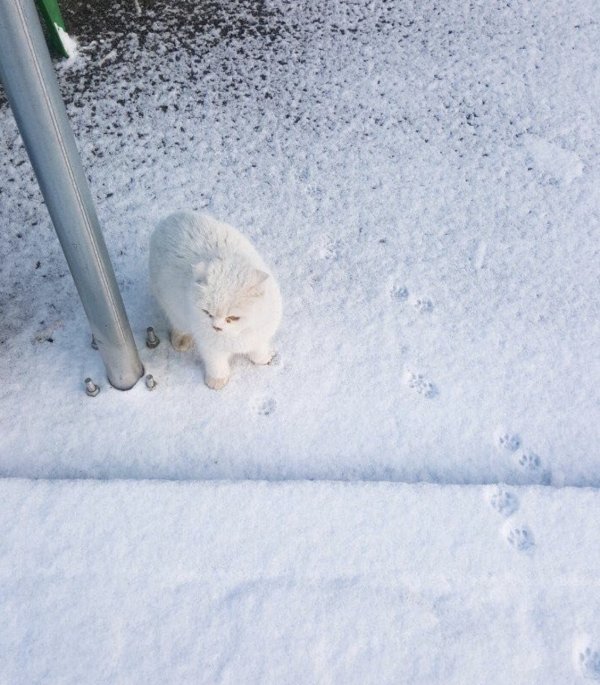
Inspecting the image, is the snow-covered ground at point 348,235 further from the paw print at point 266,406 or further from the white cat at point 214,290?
the white cat at point 214,290

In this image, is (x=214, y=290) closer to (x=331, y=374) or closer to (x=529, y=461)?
(x=331, y=374)

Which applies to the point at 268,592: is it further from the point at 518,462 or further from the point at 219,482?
Answer: the point at 518,462

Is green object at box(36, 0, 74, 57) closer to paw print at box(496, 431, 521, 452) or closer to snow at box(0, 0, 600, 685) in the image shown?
snow at box(0, 0, 600, 685)

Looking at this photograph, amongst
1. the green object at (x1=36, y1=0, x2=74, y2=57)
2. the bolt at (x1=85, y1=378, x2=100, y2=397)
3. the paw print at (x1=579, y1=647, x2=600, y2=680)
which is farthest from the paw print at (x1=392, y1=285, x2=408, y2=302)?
the green object at (x1=36, y1=0, x2=74, y2=57)

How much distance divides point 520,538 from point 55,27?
308cm

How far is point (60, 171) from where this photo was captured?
4.60 feet

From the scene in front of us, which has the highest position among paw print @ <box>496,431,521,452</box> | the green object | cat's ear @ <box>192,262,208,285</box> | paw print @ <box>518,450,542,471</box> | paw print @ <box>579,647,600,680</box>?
the green object

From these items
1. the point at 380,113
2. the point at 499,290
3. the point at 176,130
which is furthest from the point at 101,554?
the point at 380,113

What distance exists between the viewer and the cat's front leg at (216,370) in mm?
1905

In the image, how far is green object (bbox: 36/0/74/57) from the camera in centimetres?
288

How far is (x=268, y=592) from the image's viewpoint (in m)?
1.60

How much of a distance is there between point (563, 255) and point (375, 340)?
2.95ft

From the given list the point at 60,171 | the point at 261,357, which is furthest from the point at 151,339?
the point at 60,171

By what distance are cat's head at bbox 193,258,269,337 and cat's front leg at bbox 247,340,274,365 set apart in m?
0.35
